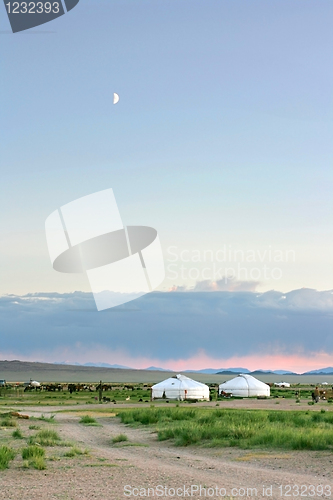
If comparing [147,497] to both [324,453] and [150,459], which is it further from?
[324,453]

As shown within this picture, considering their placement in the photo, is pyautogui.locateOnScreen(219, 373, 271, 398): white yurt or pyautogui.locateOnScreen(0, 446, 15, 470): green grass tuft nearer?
pyautogui.locateOnScreen(0, 446, 15, 470): green grass tuft

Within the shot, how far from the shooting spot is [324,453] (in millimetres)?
17391

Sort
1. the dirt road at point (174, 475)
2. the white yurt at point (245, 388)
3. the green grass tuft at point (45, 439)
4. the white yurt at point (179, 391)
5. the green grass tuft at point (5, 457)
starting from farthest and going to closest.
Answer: the white yurt at point (245, 388), the white yurt at point (179, 391), the green grass tuft at point (45, 439), the green grass tuft at point (5, 457), the dirt road at point (174, 475)

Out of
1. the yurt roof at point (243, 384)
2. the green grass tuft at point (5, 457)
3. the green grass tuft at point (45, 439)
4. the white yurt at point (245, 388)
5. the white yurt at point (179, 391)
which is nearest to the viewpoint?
the green grass tuft at point (5, 457)

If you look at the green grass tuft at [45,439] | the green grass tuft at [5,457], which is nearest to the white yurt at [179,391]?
the green grass tuft at [45,439]

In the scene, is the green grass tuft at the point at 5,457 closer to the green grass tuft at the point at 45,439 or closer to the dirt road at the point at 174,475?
the dirt road at the point at 174,475

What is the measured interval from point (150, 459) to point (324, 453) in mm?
5102

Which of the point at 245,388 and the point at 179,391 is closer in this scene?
the point at 179,391

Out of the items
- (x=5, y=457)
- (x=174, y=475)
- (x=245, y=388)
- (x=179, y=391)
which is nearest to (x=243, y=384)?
(x=245, y=388)

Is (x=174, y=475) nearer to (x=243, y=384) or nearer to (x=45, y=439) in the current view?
(x=45, y=439)

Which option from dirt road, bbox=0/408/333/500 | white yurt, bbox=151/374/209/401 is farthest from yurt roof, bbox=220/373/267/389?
dirt road, bbox=0/408/333/500

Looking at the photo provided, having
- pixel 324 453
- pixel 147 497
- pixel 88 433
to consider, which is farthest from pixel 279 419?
Answer: pixel 147 497

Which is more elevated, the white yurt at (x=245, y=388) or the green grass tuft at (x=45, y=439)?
the green grass tuft at (x=45, y=439)

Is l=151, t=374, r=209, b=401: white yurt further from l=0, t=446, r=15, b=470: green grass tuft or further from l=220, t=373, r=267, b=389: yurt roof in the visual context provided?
l=0, t=446, r=15, b=470: green grass tuft
